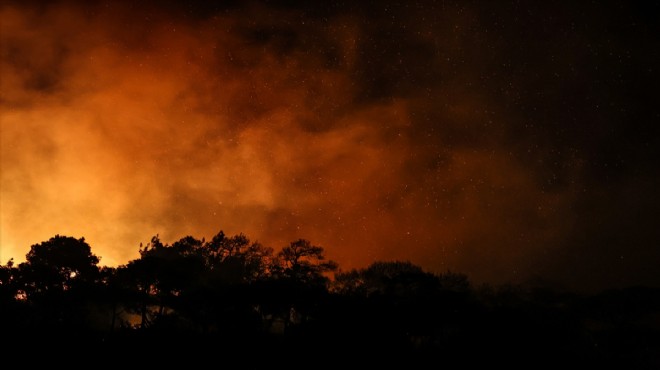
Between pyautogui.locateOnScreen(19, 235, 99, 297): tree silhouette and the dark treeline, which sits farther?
pyautogui.locateOnScreen(19, 235, 99, 297): tree silhouette

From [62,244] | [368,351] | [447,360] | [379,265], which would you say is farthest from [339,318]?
[62,244]

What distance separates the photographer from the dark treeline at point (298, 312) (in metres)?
41.0

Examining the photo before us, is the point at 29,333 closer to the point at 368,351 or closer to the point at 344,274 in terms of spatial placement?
the point at 368,351

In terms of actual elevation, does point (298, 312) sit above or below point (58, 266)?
below

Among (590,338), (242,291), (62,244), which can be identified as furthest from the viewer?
(62,244)

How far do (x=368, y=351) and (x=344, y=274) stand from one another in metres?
33.6

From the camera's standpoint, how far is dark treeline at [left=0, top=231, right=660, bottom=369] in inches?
1614

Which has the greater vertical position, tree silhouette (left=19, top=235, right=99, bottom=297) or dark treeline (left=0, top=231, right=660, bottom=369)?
tree silhouette (left=19, top=235, right=99, bottom=297)

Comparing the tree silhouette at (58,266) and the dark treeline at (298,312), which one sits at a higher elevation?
the tree silhouette at (58,266)

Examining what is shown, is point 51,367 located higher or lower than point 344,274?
lower

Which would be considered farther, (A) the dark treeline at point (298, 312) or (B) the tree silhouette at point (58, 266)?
(B) the tree silhouette at point (58, 266)

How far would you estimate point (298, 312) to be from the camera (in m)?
59.0

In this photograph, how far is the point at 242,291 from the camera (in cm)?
5531

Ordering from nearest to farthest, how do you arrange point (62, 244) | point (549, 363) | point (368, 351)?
1. point (368, 351)
2. point (549, 363)
3. point (62, 244)
